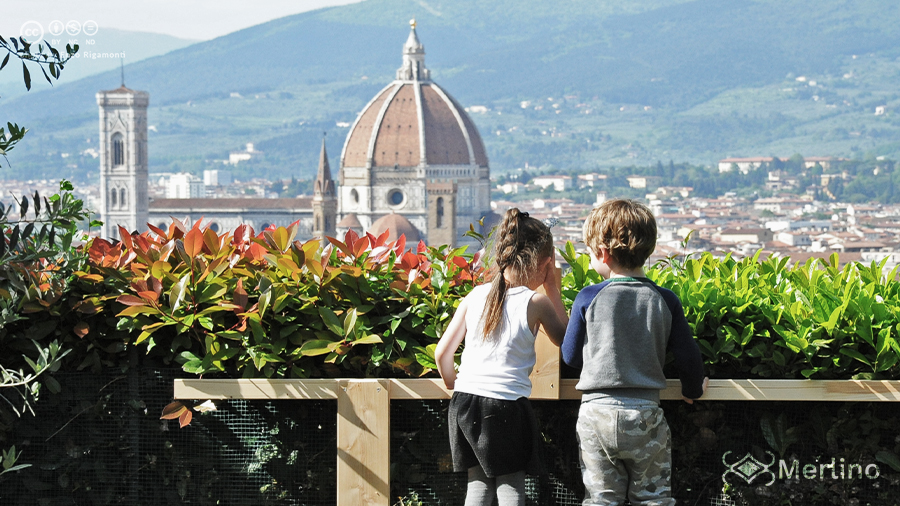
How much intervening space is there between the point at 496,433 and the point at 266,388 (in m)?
0.58

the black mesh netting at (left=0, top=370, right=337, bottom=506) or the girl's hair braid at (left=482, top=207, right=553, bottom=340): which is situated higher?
the girl's hair braid at (left=482, top=207, right=553, bottom=340)

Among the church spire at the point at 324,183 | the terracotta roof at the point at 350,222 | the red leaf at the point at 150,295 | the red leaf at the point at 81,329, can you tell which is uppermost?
the red leaf at the point at 150,295

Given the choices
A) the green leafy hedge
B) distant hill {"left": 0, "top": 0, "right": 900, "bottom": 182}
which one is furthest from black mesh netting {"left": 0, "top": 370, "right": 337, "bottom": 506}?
distant hill {"left": 0, "top": 0, "right": 900, "bottom": 182}

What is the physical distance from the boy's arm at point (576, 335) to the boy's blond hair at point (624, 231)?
0.41ft

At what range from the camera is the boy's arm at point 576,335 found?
248 cm

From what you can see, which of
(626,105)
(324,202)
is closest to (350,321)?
(324,202)

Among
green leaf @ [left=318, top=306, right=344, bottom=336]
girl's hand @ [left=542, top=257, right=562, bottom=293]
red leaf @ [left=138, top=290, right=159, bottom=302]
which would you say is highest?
girl's hand @ [left=542, top=257, right=562, bottom=293]

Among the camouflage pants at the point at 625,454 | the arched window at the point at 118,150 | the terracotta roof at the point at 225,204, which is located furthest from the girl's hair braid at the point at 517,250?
the arched window at the point at 118,150

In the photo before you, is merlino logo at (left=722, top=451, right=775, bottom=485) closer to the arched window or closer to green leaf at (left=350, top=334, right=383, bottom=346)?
green leaf at (left=350, top=334, right=383, bottom=346)

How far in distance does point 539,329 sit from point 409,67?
3687 inches

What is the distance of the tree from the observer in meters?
2.56

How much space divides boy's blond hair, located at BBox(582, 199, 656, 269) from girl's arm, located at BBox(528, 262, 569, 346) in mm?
127

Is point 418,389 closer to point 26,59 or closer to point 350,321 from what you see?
point 350,321

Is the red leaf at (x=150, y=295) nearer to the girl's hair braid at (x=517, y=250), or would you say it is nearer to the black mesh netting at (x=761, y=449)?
the black mesh netting at (x=761, y=449)
